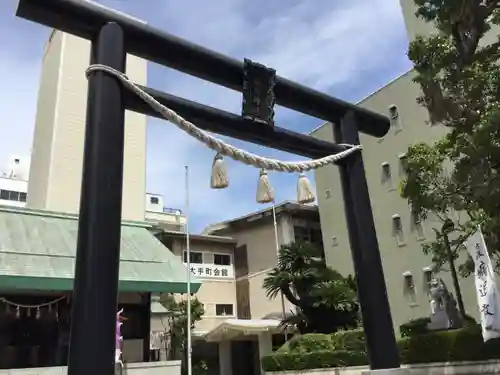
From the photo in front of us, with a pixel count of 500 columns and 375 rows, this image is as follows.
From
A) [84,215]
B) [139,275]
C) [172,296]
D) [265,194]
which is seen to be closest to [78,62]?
[172,296]

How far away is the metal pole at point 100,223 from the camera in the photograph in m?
3.64

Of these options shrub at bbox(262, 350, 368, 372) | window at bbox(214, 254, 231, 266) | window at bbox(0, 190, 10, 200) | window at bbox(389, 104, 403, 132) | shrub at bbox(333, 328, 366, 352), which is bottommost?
shrub at bbox(262, 350, 368, 372)

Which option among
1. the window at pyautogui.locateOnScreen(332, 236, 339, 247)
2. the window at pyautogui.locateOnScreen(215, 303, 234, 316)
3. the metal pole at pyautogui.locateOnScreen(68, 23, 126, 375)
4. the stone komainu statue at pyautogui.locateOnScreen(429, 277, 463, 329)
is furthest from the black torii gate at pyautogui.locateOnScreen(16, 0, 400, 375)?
the window at pyautogui.locateOnScreen(215, 303, 234, 316)

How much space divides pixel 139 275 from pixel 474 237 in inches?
311

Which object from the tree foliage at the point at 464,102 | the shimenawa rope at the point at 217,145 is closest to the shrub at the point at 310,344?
the tree foliage at the point at 464,102

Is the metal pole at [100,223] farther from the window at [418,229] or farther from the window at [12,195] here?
the window at [12,195]

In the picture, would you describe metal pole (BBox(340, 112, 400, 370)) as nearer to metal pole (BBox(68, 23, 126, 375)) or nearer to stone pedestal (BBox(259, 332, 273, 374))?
metal pole (BBox(68, 23, 126, 375))

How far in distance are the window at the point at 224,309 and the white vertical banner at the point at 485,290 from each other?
2126 centimetres

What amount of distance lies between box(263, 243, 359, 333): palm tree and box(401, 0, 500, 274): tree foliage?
9693 millimetres

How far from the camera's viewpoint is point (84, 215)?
4.03m

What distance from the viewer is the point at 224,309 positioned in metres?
28.5

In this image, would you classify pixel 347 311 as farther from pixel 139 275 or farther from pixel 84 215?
pixel 84 215

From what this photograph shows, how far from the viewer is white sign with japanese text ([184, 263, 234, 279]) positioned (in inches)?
1084

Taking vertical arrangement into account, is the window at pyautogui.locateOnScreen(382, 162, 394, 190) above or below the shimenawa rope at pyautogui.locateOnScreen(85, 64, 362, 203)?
above
